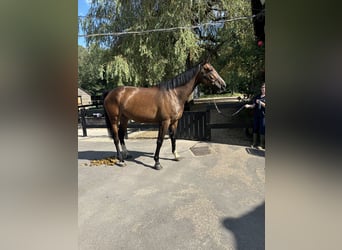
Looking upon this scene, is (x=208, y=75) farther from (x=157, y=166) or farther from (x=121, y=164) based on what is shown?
(x=121, y=164)

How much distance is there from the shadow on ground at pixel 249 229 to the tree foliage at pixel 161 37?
5593 millimetres

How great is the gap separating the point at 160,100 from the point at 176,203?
7.17 feet

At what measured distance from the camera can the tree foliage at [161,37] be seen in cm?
878

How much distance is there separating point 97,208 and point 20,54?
2761mm

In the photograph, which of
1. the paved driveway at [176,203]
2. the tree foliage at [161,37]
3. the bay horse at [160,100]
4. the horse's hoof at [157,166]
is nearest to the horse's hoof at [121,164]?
the bay horse at [160,100]

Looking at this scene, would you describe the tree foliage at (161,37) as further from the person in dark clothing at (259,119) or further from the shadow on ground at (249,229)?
the shadow on ground at (249,229)

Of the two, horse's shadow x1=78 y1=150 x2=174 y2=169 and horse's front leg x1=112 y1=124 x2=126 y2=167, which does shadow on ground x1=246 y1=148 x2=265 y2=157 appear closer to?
horse's shadow x1=78 y1=150 x2=174 y2=169

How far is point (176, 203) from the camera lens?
10.5 feet

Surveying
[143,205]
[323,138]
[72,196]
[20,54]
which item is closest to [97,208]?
[143,205]

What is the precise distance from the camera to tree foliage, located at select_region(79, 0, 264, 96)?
8.78 m

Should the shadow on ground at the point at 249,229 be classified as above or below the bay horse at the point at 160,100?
below

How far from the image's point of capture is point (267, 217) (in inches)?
26.6

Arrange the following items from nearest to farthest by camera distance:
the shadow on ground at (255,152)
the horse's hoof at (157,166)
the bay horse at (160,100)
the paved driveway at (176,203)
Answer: the paved driveway at (176,203) < the horse's hoof at (157,166) < the bay horse at (160,100) < the shadow on ground at (255,152)

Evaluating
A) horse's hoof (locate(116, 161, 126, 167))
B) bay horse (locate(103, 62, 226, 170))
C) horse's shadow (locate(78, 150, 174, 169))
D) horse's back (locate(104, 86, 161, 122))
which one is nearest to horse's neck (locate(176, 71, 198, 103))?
bay horse (locate(103, 62, 226, 170))
